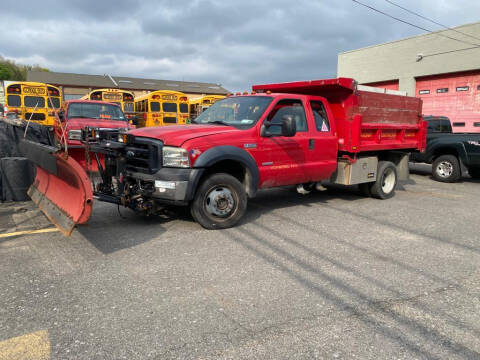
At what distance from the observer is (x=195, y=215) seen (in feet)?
17.3

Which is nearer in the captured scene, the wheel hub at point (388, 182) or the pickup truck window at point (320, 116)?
the pickup truck window at point (320, 116)

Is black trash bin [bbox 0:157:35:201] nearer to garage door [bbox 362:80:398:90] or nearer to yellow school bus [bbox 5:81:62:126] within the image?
yellow school bus [bbox 5:81:62:126]

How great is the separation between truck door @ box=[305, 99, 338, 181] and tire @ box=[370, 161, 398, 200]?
4.75ft

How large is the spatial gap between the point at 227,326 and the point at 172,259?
4.97ft

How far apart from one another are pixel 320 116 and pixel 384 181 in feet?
8.28

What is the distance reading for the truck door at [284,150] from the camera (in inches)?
232

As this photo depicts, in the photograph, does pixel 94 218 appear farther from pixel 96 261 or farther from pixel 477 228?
pixel 477 228

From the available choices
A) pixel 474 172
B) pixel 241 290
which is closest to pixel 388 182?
pixel 474 172

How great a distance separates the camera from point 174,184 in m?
4.96

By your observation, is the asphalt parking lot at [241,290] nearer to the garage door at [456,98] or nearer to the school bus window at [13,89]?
the school bus window at [13,89]

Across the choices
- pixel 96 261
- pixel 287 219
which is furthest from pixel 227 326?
pixel 287 219

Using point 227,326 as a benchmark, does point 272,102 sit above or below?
above

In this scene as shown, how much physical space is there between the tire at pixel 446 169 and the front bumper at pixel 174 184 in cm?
880

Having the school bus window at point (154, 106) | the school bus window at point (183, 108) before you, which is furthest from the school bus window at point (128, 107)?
the school bus window at point (183, 108)
